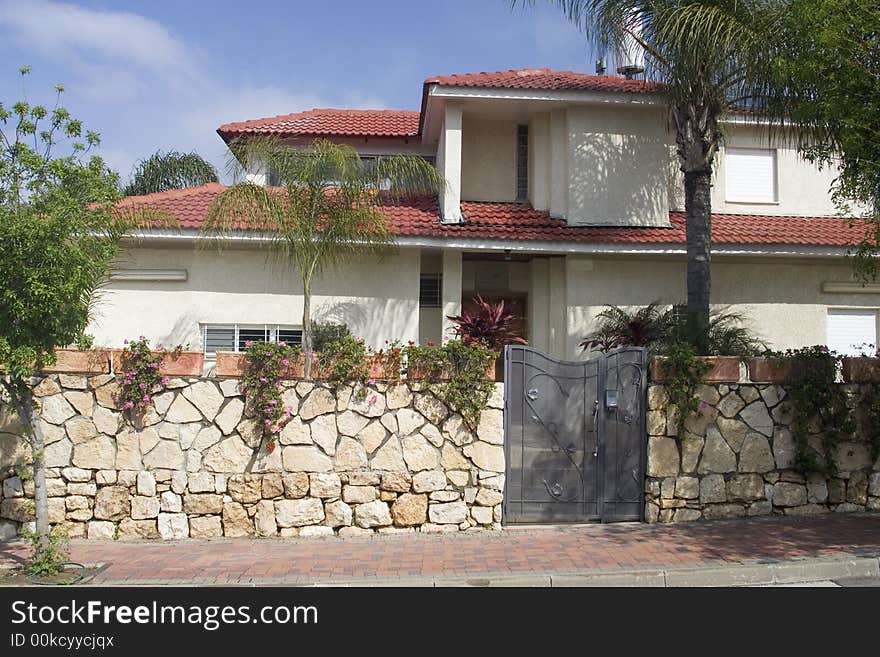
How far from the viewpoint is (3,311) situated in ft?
24.7

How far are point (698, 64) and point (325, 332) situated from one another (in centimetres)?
725

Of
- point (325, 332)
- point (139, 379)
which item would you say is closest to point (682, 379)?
point (325, 332)

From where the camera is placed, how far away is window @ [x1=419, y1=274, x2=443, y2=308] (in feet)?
52.2

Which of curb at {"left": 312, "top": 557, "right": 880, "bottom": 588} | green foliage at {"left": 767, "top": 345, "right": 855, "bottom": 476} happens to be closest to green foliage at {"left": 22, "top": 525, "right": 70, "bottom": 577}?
curb at {"left": 312, "top": 557, "right": 880, "bottom": 588}

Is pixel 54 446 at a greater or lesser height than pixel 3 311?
lesser

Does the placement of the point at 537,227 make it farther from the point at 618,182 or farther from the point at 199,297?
the point at 199,297

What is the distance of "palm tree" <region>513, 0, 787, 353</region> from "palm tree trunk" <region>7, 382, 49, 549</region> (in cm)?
814

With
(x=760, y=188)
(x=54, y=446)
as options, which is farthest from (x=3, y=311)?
(x=760, y=188)

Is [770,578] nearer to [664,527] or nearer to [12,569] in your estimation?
[664,527]

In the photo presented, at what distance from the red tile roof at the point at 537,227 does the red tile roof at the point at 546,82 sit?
2.28 meters

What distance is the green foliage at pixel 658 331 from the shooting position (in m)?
11.7

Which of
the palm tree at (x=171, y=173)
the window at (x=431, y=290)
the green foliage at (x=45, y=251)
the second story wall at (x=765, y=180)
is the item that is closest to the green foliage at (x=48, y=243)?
the green foliage at (x=45, y=251)

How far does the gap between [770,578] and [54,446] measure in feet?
26.6
